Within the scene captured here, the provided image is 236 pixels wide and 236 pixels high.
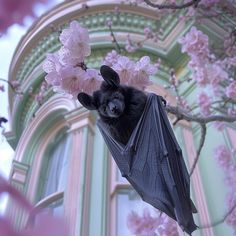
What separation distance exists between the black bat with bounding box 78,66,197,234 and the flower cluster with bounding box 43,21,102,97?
0.74ft

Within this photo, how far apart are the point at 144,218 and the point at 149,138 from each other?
288cm

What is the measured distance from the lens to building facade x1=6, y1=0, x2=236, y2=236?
4.55 metres

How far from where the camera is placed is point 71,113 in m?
5.72

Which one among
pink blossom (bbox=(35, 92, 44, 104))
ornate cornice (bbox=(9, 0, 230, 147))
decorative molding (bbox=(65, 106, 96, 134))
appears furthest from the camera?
ornate cornice (bbox=(9, 0, 230, 147))

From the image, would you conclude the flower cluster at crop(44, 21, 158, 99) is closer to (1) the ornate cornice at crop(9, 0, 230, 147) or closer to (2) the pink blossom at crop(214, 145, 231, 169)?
(2) the pink blossom at crop(214, 145, 231, 169)

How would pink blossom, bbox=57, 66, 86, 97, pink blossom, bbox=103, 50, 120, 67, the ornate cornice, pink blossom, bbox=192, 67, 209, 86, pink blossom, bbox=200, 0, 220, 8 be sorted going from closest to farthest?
pink blossom, bbox=57, 66, 86, 97 < pink blossom, bbox=103, 50, 120, 67 < pink blossom, bbox=192, 67, 209, 86 < pink blossom, bbox=200, 0, 220, 8 < the ornate cornice

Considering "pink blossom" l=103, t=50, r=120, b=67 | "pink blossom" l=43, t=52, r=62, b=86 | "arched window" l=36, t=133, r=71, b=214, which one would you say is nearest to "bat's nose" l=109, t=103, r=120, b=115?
"pink blossom" l=43, t=52, r=62, b=86

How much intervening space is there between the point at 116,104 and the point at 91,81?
341 mm

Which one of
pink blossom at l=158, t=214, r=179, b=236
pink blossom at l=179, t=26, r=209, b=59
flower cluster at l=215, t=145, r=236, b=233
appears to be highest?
pink blossom at l=179, t=26, r=209, b=59

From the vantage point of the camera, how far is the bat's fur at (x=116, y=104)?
1.39 meters

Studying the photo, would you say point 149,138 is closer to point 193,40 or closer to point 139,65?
point 139,65

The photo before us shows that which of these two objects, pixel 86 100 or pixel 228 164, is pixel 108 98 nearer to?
pixel 86 100

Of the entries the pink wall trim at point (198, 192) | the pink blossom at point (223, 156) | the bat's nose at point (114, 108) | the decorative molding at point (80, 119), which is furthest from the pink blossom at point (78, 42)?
the decorative molding at point (80, 119)

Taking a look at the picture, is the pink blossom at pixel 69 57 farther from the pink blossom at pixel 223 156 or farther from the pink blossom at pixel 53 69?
the pink blossom at pixel 223 156
